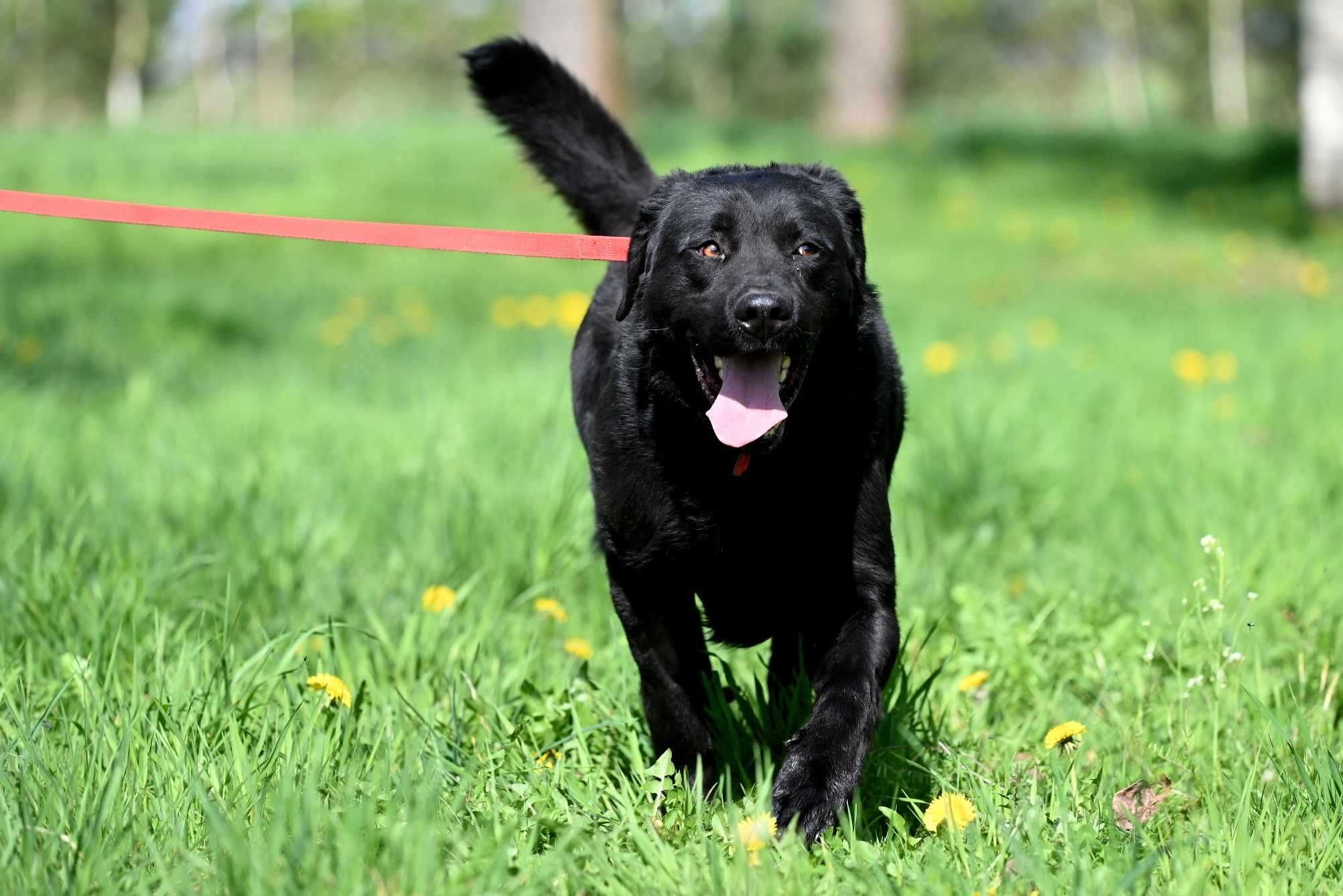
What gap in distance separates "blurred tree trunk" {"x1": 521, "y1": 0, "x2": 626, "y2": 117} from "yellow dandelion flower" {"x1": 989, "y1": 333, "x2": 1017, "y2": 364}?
6564 mm

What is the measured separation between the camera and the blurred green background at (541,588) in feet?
6.14

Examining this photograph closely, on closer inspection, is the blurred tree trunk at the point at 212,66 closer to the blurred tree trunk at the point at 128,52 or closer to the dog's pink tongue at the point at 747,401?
the blurred tree trunk at the point at 128,52

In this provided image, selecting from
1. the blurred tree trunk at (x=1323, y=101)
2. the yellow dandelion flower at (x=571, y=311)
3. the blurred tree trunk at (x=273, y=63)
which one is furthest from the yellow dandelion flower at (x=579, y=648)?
the blurred tree trunk at (x=273, y=63)

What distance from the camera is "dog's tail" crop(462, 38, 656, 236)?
321cm

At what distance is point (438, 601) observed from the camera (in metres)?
2.92

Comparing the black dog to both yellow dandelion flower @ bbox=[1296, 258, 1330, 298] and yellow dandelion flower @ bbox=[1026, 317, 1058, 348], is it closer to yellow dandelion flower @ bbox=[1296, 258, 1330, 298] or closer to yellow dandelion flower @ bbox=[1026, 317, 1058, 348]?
yellow dandelion flower @ bbox=[1026, 317, 1058, 348]

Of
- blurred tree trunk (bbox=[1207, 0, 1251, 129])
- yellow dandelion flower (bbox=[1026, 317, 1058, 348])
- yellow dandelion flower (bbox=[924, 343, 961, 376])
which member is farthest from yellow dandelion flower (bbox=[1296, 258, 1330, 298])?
blurred tree trunk (bbox=[1207, 0, 1251, 129])

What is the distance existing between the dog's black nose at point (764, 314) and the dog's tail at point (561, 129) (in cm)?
113

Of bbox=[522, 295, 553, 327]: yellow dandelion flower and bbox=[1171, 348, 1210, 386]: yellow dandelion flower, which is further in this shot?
bbox=[522, 295, 553, 327]: yellow dandelion flower

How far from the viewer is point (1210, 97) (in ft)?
118

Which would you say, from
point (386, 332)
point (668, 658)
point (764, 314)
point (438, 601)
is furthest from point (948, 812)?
point (386, 332)

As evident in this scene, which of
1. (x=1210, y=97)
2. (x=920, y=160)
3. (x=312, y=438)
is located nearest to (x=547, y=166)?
(x=312, y=438)

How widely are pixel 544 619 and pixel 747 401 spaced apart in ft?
3.73

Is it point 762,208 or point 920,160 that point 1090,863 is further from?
point 920,160
